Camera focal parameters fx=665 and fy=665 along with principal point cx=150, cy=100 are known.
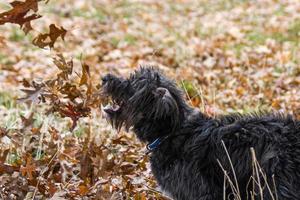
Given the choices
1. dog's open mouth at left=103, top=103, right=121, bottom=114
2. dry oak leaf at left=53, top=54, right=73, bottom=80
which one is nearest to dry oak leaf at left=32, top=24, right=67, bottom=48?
dry oak leaf at left=53, top=54, right=73, bottom=80

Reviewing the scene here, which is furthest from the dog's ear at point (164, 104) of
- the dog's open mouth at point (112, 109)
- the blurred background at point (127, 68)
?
the blurred background at point (127, 68)

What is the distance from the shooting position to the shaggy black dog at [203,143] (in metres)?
4.57

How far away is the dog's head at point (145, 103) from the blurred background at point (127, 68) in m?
0.38

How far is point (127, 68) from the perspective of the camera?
11.6 meters

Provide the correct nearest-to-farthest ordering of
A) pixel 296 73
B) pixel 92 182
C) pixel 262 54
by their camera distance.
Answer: pixel 92 182 < pixel 296 73 < pixel 262 54

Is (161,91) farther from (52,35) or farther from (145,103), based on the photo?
(52,35)

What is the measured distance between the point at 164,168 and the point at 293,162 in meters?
1.08

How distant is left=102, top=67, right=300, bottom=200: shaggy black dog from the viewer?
15.0 feet

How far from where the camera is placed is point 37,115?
7.55 metres

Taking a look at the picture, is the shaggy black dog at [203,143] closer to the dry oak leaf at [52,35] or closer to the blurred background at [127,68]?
the blurred background at [127,68]

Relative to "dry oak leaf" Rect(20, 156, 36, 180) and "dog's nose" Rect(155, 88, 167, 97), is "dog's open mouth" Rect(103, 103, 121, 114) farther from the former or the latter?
"dry oak leaf" Rect(20, 156, 36, 180)

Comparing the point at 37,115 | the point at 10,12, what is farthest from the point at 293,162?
the point at 37,115

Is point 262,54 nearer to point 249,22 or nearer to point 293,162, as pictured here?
point 249,22

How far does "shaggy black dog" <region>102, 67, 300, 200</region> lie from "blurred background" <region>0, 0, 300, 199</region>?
384 millimetres
